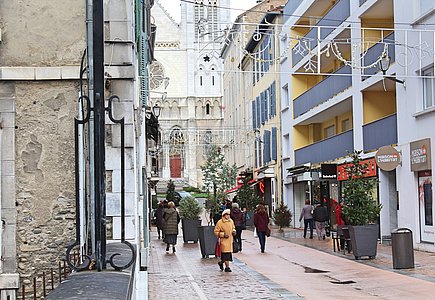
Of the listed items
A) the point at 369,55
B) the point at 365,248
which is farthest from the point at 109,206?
the point at 369,55

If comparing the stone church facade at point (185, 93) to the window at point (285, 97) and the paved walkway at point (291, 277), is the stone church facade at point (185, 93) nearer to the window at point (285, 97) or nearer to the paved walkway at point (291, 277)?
the window at point (285, 97)

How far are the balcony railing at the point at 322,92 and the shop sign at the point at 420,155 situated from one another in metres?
7.08

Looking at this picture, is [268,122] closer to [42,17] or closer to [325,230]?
[325,230]

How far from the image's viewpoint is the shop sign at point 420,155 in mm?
23878

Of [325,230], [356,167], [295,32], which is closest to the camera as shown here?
[356,167]

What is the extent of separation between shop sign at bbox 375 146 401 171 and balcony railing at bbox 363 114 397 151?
632 millimetres

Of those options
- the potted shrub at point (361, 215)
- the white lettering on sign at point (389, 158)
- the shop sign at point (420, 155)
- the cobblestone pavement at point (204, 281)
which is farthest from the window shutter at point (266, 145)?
the potted shrub at point (361, 215)

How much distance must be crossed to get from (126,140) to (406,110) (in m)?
14.8

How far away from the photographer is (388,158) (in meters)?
26.3

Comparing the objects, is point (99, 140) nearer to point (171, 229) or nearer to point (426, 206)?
point (426, 206)

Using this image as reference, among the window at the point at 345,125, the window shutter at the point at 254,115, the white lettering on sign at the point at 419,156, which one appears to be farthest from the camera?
the window shutter at the point at 254,115

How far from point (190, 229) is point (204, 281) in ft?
49.4

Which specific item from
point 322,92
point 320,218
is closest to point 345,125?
point 322,92

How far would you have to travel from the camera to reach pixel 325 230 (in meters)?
32.9
